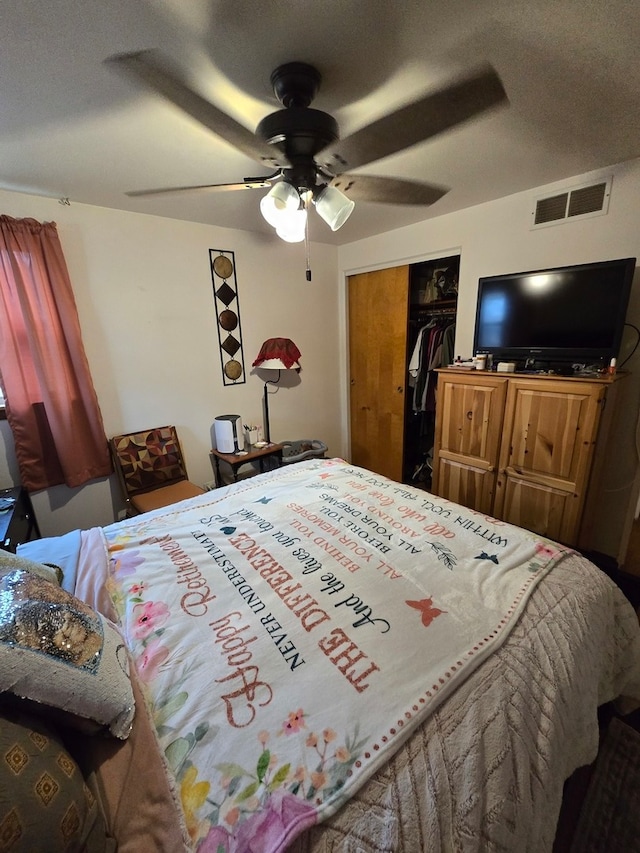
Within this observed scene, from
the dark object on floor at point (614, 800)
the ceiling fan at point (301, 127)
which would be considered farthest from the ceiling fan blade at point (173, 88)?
the dark object on floor at point (614, 800)

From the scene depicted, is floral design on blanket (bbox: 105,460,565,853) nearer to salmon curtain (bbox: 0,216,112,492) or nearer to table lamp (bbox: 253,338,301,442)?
salmon curtain (bbox: 0,216,112,492)

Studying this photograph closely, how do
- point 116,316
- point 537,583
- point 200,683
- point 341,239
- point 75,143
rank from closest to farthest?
point 200,683, point 537,583, point 75,143, point 116,316, point 341,239

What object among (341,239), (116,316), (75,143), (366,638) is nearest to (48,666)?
(366,638)

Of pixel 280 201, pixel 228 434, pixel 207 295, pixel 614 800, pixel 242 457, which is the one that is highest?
pixel 280 201

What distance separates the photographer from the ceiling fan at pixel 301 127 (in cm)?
108

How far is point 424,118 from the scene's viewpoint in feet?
4.18

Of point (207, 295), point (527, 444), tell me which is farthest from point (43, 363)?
point (527, 444)

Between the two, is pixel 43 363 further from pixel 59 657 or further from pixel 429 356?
pixel 429 356

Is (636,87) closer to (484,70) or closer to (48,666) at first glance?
(484,70)

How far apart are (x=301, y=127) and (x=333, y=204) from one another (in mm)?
266

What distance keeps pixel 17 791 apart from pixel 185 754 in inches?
11.7

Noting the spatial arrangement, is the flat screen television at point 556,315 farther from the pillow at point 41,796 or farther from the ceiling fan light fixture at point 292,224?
the pillow at point 41,796

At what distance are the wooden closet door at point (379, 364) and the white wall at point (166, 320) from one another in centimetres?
39

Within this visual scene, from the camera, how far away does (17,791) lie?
52 cm
